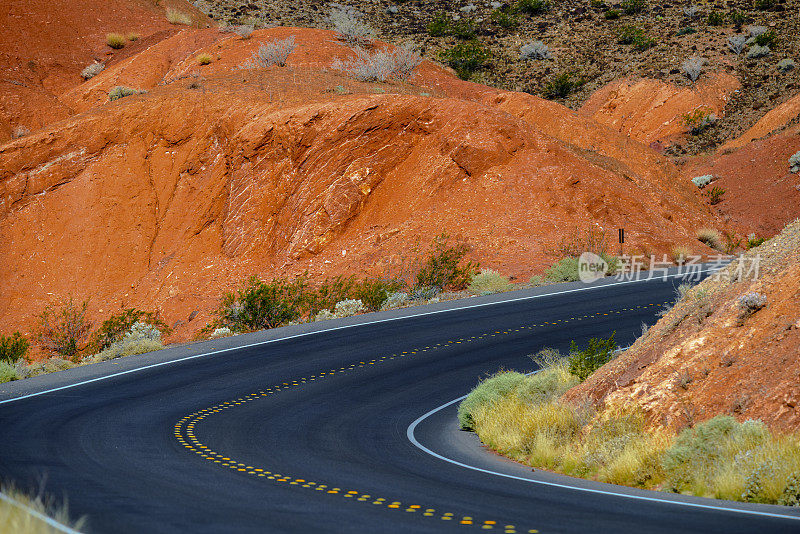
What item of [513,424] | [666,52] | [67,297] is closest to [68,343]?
[67,297]

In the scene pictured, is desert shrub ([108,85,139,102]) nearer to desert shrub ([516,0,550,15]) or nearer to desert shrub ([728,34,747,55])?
desert shrub ([516,0,550,15])

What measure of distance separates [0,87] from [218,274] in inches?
769

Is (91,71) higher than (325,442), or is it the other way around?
(91,71)

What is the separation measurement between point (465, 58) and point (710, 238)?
32.9m

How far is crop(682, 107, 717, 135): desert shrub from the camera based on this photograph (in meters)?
51.1

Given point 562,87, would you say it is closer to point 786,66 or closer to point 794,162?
point 786,66

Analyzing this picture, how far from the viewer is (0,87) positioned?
138ft

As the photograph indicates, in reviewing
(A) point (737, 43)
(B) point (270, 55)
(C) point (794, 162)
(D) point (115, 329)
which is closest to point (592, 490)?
(D) point (115, 329)

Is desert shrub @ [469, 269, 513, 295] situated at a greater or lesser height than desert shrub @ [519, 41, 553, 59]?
lesser

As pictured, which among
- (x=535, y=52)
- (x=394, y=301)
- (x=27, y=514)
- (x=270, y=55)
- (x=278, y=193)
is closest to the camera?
(x=27, y=514)

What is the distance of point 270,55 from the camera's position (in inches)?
1587

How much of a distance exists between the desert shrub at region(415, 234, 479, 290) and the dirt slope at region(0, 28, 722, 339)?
732mm

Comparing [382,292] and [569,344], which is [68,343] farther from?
[569,344]

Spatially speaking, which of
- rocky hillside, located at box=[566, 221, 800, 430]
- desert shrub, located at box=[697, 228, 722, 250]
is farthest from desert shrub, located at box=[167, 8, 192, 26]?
rocky hillside, located at box=[566, 221, 800, 430]
